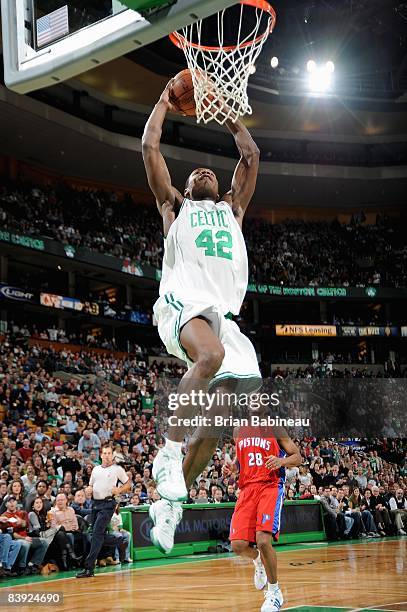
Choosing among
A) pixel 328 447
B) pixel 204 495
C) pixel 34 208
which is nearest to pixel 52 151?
pixel 34 208

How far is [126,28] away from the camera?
4.18 m

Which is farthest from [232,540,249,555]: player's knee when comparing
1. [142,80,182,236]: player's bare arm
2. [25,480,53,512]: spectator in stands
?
[25,480,53,512]: spectator in stands

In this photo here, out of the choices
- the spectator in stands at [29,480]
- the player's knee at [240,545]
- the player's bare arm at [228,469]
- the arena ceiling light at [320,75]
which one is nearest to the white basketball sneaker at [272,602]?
the player's knee at [240,545]

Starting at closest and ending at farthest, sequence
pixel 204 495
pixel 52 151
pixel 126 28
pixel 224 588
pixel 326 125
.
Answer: pixel 126 28, pixel 224 588, pixel 204 495, pixel 52 151, pixel 326 125

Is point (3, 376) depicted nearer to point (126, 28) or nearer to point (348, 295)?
point (126, 28)

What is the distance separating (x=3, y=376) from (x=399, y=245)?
22.4m

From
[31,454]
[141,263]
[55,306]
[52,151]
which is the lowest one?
[31,454]

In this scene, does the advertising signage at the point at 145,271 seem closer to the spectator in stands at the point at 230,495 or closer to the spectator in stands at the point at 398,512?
the spectator in stands at the point at 230,495

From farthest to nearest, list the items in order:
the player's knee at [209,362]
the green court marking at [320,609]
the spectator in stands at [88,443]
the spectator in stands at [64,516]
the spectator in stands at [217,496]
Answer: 1. the spectator in stands at [88,443]
2. the spectator in stands at [217,496]
3. the spectator in stands at [64,516]
4. the green court marking at [320,609]
5. the player's knee at [209,362]

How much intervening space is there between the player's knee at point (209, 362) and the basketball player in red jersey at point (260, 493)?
3148 millimetres

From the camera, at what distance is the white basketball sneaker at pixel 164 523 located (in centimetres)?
431

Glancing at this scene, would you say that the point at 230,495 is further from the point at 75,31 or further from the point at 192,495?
the point at 75,31

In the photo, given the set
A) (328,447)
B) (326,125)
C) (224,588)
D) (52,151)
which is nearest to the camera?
(224,588)

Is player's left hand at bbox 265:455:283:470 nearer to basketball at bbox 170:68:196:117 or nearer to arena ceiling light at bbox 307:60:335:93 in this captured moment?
basketball at bbox 170:68:196:117
